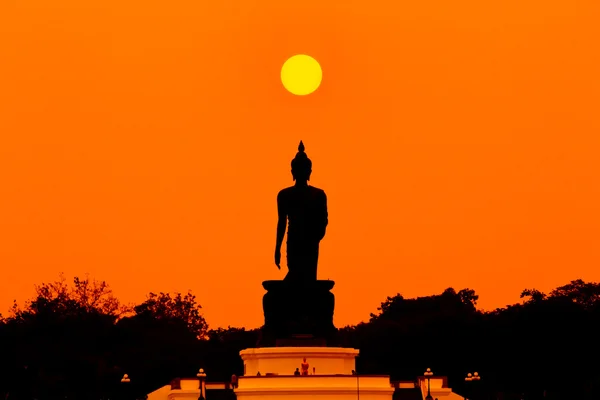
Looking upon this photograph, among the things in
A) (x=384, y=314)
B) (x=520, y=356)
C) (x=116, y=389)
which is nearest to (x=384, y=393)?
(x=116, y=389)

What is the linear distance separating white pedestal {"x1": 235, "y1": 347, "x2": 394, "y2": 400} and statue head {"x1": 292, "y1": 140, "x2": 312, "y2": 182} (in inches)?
243

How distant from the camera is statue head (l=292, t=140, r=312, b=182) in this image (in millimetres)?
64312

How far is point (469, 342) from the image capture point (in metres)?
96.9

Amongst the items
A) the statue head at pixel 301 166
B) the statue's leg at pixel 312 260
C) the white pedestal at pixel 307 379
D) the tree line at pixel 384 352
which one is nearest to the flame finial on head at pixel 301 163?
the statue head at pixel 301 166

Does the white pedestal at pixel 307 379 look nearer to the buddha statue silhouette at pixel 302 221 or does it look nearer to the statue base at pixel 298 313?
the statue base at pixel 298 313

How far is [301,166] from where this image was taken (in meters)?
64.4

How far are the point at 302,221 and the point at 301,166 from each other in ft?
5.69

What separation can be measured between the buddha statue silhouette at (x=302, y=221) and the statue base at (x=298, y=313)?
1.75ft

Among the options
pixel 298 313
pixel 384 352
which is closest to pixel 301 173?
pixel 298 313

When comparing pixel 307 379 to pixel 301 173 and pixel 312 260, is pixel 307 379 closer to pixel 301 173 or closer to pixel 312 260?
pixel 312 260

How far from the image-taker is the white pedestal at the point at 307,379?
58.7 m

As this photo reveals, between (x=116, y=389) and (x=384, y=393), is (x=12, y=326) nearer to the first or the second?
(x=116, y=389)

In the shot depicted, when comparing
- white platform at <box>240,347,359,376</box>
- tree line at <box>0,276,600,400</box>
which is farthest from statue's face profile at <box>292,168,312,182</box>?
tree line at <box>0,276,600,400</box>

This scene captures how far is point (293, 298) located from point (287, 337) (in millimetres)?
1826
